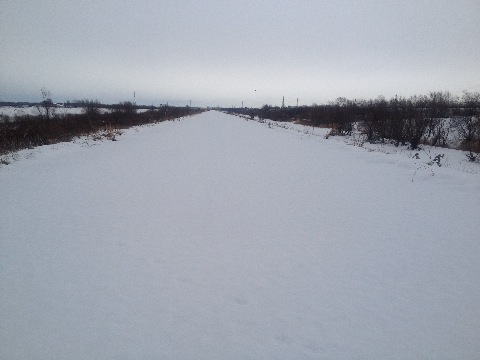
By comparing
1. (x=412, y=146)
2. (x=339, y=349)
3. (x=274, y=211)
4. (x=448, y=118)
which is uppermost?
(x=448, y=118)

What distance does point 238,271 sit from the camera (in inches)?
143

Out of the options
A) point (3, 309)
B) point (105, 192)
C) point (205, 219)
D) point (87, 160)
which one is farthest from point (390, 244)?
point (87, 160)

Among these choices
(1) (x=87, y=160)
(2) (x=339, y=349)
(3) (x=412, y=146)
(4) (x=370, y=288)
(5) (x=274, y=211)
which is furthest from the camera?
(3) (x=412, y=146)

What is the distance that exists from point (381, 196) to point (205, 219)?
433cm

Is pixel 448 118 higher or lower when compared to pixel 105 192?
higher

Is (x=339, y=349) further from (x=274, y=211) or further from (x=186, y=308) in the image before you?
(x=274, y=211)

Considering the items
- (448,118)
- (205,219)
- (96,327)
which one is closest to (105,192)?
(205,219)

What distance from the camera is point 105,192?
22.5ft

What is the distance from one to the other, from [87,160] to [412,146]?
58.8 ft

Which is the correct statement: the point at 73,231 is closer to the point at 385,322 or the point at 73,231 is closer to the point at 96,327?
the point at 96,327

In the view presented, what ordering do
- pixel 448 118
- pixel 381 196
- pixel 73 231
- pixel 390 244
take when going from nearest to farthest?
pixel 390 244 < pixel 73 231 < pixel 381 196 < pixel 448 118

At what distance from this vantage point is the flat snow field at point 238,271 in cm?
255

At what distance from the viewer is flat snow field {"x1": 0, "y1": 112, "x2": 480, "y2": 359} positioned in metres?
2.55

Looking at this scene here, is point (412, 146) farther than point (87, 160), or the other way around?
point (412, 146)
